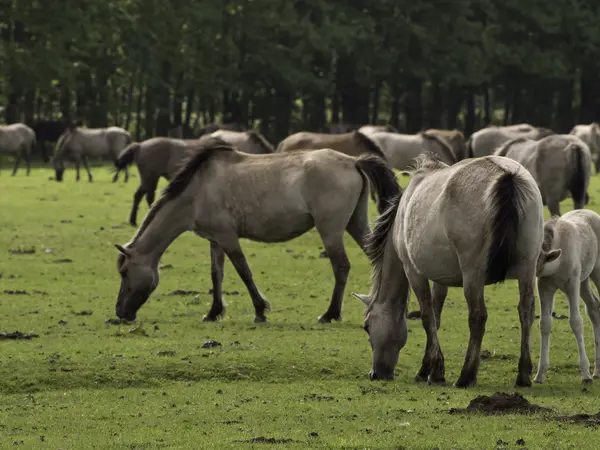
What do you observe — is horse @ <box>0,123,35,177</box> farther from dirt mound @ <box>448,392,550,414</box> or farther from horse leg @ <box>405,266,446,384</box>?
dirt mound @ <box>448,392,550,414</box>

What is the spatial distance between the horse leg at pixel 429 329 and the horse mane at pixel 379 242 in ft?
1.83

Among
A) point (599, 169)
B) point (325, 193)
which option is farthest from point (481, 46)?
point (325, 193)

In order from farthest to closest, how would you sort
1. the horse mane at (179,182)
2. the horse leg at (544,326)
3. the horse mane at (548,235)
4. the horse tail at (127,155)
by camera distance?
the horse tail at (127,155) < the horse mane at (179,182) < the horse mane at (548,235) < the horse leg at (544,326)

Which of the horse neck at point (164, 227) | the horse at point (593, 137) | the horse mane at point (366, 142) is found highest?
the horse mane at point (366, 142)

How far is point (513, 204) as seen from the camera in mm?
10227

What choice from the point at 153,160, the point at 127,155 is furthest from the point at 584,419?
the point at 153,160

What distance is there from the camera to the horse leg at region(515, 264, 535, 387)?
10.5m

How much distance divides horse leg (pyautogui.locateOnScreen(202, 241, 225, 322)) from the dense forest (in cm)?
4597

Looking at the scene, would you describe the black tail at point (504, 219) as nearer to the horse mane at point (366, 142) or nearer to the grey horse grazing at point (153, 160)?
the horse mane at point (366, 142)

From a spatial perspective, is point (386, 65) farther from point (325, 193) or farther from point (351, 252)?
point (325, 193)

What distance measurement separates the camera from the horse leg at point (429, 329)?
11.1m

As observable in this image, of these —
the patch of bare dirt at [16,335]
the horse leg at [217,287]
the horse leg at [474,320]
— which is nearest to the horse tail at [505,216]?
the horse leg at [474,320]

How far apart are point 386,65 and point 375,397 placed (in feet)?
185

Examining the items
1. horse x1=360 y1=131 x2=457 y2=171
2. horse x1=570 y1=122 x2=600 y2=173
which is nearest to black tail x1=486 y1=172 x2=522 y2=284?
horse x1=360 y1=131 x2=457 y2=171
